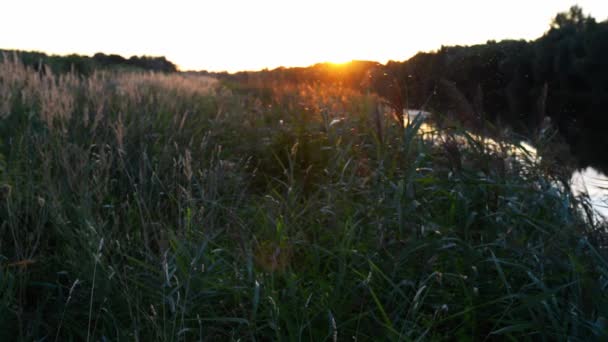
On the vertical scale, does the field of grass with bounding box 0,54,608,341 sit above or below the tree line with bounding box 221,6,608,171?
below

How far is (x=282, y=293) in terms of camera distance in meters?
2.05

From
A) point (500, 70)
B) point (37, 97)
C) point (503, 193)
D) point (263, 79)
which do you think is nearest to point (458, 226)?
point (503, 193)

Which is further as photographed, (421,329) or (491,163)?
(491,163)

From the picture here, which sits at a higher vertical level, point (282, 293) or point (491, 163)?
point (491, 163)

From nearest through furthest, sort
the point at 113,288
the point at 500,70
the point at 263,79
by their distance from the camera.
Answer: the point at 113,288, the point at 263,79, the point at 500,70

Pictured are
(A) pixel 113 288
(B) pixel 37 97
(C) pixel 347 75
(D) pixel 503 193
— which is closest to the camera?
(A) pixel 113 288

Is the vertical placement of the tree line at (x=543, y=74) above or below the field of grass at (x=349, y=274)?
above

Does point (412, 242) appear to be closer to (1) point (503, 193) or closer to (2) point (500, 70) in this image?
(1) point (503, 193)

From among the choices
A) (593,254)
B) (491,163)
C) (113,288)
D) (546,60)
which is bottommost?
(113,288)

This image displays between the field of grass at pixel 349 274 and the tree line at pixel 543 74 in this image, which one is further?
the tree line at pixel 543 74

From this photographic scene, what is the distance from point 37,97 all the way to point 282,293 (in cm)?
365

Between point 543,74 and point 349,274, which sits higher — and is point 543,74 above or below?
above

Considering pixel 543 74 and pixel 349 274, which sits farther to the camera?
pixel 543 74

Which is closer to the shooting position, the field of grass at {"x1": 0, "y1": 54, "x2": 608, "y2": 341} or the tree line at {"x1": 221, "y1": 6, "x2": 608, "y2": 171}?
the field of grass at {"x1": 0, "y1": 54, "x2": 608, "y2": 341}
